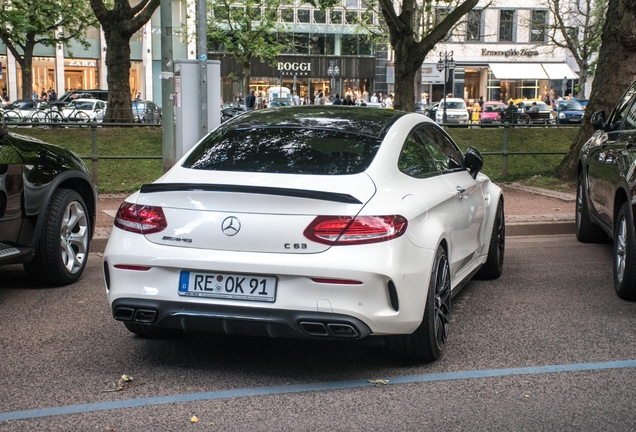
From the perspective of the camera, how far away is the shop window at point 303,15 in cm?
6625

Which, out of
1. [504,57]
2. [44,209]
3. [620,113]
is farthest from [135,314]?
[504,57]

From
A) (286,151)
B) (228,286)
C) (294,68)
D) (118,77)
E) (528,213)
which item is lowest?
(528,213)

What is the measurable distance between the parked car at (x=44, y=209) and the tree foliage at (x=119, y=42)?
13.3 m

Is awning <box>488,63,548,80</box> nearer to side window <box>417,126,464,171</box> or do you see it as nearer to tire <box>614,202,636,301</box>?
tire <box>614,202,636,301</box>

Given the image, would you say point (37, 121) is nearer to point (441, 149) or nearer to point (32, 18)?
point (441, 149)

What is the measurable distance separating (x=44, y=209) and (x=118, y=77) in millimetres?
15259

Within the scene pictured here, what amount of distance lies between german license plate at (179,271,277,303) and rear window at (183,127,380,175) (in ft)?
2.35

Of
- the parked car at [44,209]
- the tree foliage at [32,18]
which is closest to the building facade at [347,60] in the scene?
the tree foliage at [32,18]

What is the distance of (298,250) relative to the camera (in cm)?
441

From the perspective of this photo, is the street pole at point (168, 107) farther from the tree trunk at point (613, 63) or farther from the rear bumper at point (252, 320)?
the rear bumper at point (252, 320)

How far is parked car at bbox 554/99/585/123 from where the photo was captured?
1561 inches

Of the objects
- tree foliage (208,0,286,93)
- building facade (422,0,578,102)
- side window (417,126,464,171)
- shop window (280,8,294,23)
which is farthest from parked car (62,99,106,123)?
building facade (422,0,578,102)

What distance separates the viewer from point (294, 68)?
68.7 metres

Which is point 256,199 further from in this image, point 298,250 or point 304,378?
Result: point 304,378
